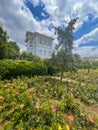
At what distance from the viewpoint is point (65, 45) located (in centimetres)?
911

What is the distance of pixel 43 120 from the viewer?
3160 millimetres

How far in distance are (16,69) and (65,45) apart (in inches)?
165

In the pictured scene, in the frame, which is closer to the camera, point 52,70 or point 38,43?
point 52,70

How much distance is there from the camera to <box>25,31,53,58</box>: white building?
2569 cm

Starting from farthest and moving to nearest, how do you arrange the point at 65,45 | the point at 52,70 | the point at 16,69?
the point at 52,70 → the point at 16,69 → the point at 65,45

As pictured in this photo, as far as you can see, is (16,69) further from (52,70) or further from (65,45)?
(52,70)

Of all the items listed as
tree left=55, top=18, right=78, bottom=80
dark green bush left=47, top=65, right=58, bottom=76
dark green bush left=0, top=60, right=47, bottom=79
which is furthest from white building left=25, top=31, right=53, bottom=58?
tree left=55, top=18, right=78, bottom=80

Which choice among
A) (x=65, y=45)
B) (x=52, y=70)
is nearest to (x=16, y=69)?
(x=65, y=45)

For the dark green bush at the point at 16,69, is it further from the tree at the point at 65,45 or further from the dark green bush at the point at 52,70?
the tree at the point at 65,45

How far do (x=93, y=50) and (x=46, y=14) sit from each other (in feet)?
126

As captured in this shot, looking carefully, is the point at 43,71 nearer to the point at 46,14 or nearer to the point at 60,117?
the point at 46,14

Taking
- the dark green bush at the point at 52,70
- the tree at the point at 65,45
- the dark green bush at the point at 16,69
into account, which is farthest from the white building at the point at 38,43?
the tree at the point at 65,45

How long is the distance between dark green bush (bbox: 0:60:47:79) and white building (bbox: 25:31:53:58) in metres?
14.4

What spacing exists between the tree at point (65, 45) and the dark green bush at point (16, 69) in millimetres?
2857
